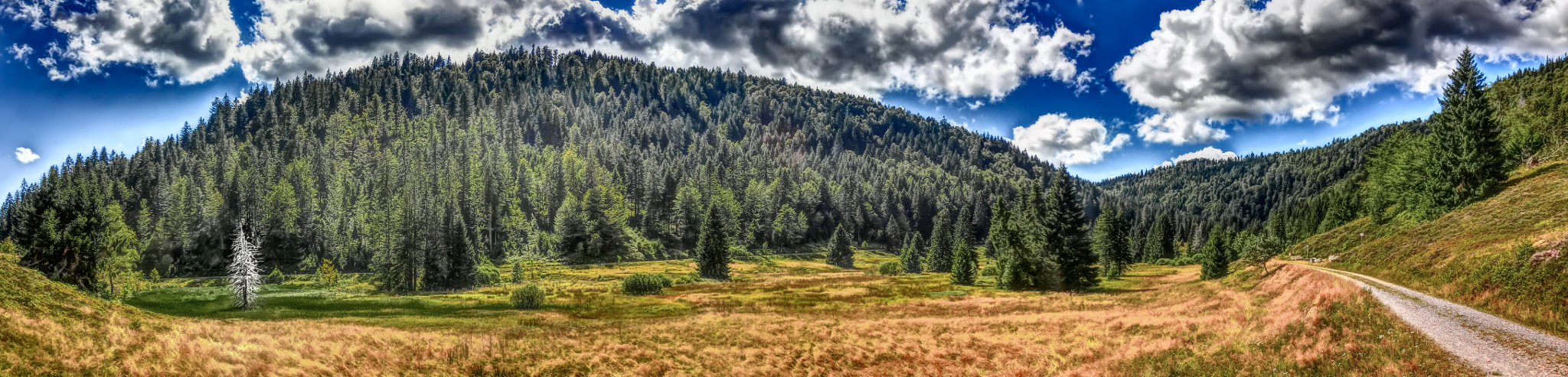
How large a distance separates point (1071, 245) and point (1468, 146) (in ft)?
105

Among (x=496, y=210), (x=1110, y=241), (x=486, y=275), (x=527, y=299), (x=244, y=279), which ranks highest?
(x=496, y=210)

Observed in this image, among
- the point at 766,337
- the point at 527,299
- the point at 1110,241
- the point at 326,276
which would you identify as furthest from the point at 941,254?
the point at 326,276

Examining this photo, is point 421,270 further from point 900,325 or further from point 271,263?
point 271,263

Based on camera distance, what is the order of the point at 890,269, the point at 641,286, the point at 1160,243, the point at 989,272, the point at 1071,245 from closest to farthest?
the point at 1071,245 < the point at 641,286 < the point at 989,272 < the point at 890,269 < the point at 1160,243

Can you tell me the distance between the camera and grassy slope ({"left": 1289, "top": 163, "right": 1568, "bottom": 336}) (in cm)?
1889

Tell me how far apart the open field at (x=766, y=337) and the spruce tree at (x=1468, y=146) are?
1938 cm

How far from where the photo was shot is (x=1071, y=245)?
5566 cm

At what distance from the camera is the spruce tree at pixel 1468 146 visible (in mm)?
47750

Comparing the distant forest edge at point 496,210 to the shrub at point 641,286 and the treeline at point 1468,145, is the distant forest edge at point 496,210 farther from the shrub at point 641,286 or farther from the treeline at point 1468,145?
the shrub at point 641,286

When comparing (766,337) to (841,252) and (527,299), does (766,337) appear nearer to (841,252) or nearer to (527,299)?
(527,299)

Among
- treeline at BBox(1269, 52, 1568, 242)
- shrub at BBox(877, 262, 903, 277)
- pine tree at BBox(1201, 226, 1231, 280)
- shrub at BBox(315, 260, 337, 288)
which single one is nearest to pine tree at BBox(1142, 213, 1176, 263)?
treeline at BBox(1269, 52, 1568, 242)

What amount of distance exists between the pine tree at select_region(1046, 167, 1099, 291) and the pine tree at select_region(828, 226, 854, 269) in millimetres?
78409

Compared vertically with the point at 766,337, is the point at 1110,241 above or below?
above

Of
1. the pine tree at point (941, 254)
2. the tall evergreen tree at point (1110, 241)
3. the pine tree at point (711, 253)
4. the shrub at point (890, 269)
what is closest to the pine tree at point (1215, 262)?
the tall evergreen tree at point (1110, 241)
